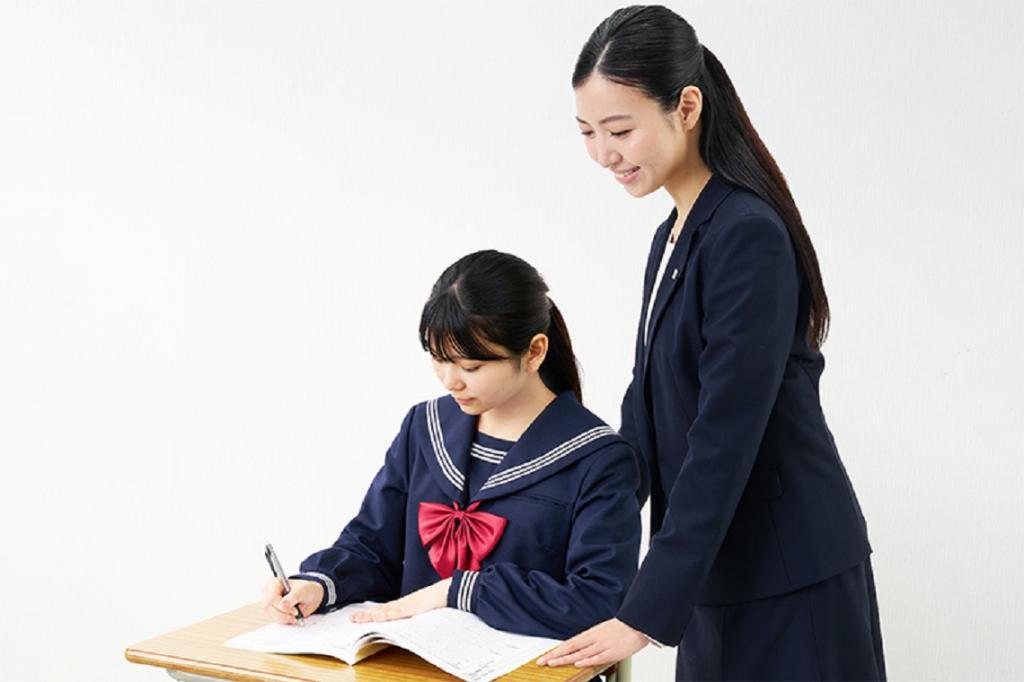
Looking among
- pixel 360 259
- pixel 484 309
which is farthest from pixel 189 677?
pixel 360 259

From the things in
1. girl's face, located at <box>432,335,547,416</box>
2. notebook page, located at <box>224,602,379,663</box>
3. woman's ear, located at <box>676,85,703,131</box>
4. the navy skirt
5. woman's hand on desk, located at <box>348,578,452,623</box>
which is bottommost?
the navy skirt

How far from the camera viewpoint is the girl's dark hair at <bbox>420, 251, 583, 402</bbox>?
1.85 meters

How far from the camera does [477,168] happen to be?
296 cm

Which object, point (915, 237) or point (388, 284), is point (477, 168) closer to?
point (388, 284)

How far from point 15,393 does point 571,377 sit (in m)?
1.97

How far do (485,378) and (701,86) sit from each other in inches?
19.5

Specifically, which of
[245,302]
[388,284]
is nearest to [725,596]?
[388,284]

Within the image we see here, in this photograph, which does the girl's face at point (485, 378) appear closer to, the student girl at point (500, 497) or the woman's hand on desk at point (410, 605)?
the student girl at point (500, 497)

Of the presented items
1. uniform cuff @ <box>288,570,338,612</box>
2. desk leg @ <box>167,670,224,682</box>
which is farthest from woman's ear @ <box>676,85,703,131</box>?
desk leg @ <box>167,670,224,682</box>

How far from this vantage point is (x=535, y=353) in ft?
6.30

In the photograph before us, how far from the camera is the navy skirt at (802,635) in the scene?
1647 mm

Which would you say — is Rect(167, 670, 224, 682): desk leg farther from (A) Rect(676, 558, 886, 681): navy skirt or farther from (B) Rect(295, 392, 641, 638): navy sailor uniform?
(A) Rect(676, 558, 886, 681): navy skirt

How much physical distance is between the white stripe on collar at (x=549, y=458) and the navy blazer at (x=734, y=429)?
117 mm

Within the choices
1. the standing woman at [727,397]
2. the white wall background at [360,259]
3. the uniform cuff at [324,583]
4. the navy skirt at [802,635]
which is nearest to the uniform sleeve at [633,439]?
the standing woman at [727,397]
